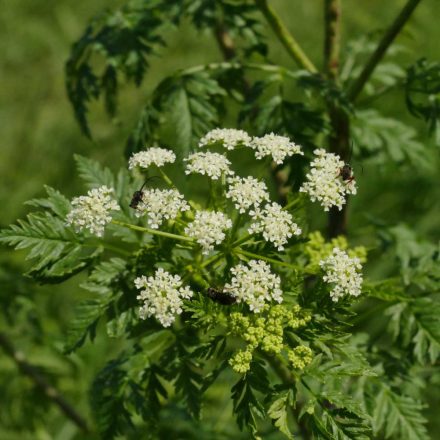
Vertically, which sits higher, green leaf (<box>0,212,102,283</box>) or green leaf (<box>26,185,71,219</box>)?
green leaf (<box>26,185,71,219</box>)

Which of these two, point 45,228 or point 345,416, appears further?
point 45,228

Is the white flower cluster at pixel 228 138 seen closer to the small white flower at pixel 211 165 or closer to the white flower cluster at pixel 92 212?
the small white flower at pixel 211 165

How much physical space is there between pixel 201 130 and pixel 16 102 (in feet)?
24.4

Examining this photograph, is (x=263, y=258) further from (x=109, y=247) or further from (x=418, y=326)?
(x=418, y=326)

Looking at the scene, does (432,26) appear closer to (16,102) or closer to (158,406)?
(16,102)

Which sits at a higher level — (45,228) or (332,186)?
(332,186)

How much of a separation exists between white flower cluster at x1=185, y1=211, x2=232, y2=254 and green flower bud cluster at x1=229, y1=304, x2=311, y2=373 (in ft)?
1.27

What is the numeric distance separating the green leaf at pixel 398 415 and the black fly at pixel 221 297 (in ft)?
4.45

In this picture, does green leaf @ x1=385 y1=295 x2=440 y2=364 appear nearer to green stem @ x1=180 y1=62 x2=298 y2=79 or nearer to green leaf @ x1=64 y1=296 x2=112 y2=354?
green stem @ x1=180 y1=62 x2=298 y2=79

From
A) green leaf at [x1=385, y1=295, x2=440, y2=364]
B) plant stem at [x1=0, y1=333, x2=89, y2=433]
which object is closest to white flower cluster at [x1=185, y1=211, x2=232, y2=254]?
green leaf at [x1=385, y1=295, x2=440, y2=364]

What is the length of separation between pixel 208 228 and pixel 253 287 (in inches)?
15.4

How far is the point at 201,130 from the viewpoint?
14.9 ft

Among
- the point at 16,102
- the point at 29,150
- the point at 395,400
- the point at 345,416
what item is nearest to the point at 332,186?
the point at 345,416

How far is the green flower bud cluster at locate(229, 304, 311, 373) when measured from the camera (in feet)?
10.2
